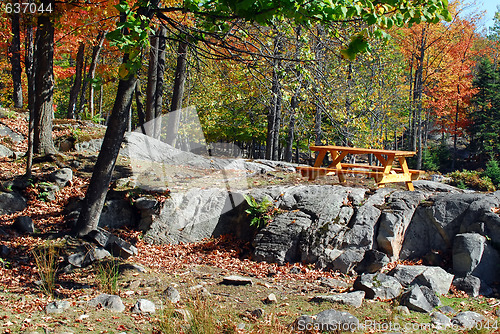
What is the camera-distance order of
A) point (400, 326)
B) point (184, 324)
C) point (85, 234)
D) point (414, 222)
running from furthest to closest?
point (414, 222) → point (85, 234) → point (400, 326) → point (184, 324)

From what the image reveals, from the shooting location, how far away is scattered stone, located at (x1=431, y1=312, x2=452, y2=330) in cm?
518

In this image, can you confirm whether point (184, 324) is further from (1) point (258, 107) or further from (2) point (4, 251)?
(1) point (258, 107)

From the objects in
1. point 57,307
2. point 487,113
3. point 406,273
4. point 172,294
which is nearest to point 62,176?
point 57,307

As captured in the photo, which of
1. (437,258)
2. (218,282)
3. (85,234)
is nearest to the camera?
(218,282)

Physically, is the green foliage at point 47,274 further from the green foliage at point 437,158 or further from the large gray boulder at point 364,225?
the green foliage at point 437,158

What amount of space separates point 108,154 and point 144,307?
3154 mm

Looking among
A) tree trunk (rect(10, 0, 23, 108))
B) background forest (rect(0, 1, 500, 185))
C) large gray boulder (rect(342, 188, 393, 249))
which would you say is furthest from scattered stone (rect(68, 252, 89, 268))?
tree trunk (rect(10, 0, 23, 108))

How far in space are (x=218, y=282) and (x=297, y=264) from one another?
6.02 feet

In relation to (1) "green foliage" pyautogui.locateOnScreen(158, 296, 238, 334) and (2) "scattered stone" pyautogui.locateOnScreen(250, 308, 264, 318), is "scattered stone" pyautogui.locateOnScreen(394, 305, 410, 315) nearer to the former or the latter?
(2) "scattered stone" pyautogui.locateOnScreen(250, 308, 264, 318)

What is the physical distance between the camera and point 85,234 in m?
7.21

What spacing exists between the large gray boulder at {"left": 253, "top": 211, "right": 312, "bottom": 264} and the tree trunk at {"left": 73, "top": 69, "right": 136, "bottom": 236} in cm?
324

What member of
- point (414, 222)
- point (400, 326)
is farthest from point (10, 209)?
point (414, 222)

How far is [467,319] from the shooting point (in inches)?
212

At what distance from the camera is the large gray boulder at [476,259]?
7305 millimetres
